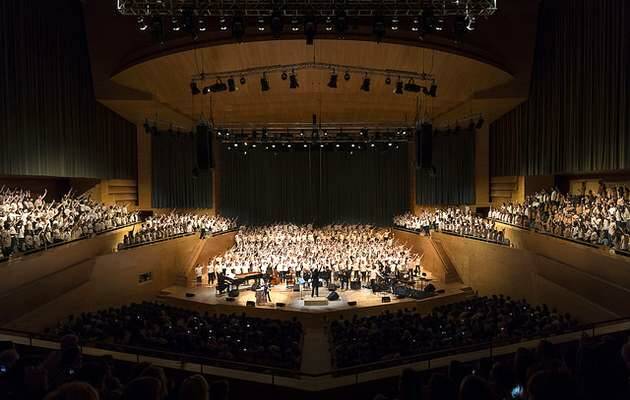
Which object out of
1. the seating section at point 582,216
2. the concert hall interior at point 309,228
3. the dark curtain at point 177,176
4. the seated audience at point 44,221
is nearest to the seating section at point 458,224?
the concert hall interior at point 309,228

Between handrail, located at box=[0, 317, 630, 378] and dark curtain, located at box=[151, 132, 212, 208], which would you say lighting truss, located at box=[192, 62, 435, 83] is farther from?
handrail, located at box=[0, 317, 630, 378]

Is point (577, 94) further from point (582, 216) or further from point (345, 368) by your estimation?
point (345, 368)

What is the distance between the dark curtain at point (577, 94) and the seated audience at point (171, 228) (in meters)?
11.3

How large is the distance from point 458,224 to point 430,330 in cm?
843

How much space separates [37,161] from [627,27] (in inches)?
565

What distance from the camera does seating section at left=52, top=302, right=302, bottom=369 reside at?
6801 millimetres

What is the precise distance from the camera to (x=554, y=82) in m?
13.0

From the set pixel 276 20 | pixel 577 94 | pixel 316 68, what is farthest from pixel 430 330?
pixel 577 94

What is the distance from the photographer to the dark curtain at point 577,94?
33.5 feet

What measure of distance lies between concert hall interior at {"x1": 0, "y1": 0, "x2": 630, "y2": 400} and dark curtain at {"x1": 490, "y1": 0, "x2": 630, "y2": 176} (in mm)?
66

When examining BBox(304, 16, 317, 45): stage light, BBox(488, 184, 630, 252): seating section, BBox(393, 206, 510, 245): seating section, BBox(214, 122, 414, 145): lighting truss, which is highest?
BBox(304, 16, 317, 45): stage light

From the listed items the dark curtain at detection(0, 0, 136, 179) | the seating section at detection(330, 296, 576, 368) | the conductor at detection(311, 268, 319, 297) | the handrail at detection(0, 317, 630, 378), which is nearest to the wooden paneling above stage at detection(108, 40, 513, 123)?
the dark curtain at detection(0, 0, 136, 179)

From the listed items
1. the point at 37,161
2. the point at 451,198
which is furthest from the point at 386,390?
the point at 451,198

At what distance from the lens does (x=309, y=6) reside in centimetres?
928
